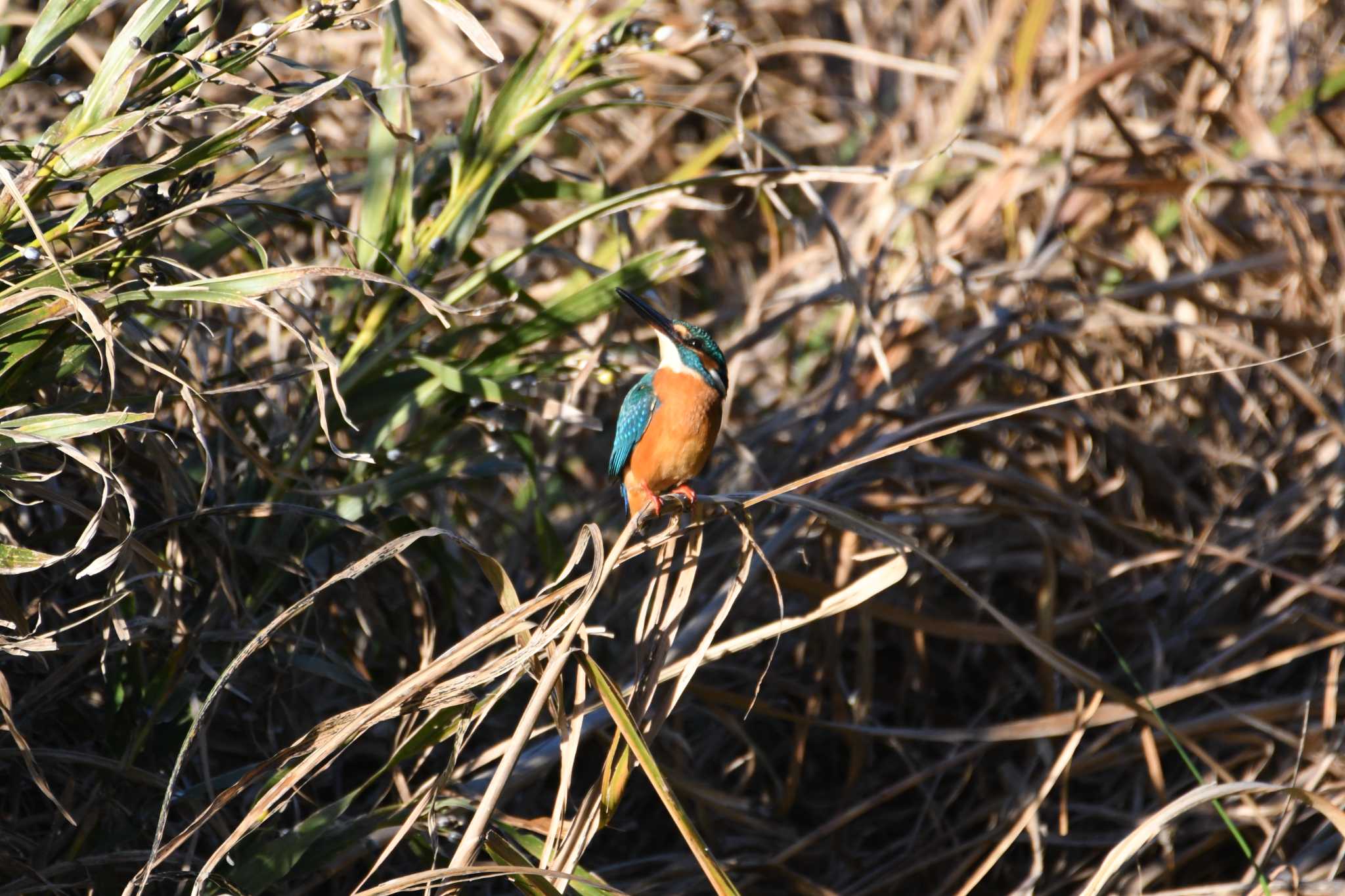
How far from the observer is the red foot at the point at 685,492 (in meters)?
2.55

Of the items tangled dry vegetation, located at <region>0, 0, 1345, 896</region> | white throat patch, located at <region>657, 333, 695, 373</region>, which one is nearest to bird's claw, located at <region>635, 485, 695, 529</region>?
tangled dry vegetation, located at <region>0, 0, 1345, 896</region>

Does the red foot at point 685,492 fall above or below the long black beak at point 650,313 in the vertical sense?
below

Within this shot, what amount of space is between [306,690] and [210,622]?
14.4 inches

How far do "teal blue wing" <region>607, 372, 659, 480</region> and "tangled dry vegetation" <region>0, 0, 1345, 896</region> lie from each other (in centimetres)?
21

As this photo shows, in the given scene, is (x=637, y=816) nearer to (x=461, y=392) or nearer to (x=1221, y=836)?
(x=461, y=392)

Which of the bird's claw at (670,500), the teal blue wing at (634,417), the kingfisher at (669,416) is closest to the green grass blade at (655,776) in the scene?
the bird's claw at (670,500)

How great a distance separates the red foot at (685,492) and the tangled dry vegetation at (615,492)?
5.6 inches

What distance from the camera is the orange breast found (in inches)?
110

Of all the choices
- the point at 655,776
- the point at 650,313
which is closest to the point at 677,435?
the point at 650,313

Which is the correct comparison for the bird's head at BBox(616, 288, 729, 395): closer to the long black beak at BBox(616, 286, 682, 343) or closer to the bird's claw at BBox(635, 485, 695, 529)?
the long black beak at BBox(616, 286, 682, 343)

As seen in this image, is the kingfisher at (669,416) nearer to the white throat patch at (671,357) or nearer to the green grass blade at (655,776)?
the white throat patch at (671,357)

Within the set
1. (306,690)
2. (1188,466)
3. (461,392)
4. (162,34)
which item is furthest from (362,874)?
(1188,466)

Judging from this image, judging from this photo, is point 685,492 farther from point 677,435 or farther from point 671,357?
point 671,357

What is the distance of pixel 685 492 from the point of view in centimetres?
271
